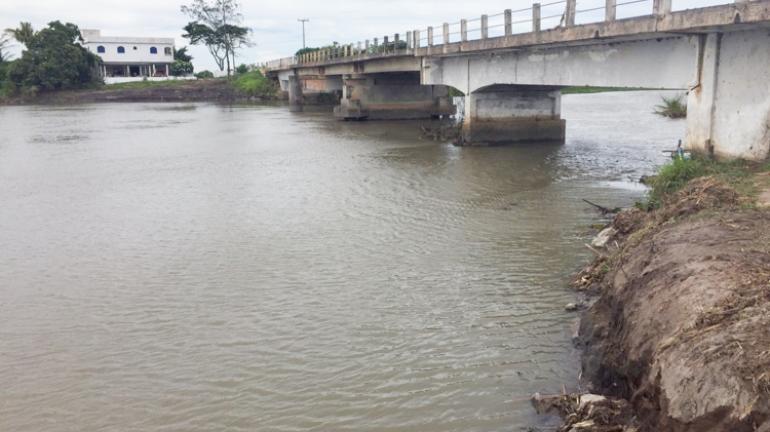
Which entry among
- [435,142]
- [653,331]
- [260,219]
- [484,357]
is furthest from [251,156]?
[653,331]

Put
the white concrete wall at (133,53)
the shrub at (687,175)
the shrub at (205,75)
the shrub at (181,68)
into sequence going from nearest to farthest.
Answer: the shrub at (687,175)
the shrub at (205,75)
the white concrete wall at (133,53)
the shrub at (181,68)

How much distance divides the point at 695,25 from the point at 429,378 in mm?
11479

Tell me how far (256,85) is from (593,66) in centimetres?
6557

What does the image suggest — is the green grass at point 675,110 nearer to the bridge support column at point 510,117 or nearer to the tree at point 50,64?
the bridge support column at point 510,117

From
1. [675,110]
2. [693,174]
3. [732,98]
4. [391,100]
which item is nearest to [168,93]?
[391,100]

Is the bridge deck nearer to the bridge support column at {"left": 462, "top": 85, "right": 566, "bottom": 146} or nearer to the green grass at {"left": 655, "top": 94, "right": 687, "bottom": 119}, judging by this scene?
the bridge support column at {"left": 462, "top": 85, "right": 566, "bottom": 146}

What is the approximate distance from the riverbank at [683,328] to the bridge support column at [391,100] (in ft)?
120

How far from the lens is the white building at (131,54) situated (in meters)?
98.1

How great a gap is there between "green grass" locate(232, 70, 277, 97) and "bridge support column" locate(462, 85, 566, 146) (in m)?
54.9

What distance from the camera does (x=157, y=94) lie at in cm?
8431

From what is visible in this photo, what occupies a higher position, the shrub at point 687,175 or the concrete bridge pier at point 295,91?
the concrete bridge pier at point 295,91

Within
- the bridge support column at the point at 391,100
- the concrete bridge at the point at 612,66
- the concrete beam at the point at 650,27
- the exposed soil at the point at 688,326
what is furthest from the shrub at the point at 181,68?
the exposed soil at the point at 688,326

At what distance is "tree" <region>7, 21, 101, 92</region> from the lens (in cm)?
8106

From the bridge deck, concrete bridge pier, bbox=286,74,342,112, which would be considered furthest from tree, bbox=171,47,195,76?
the bridge deck
